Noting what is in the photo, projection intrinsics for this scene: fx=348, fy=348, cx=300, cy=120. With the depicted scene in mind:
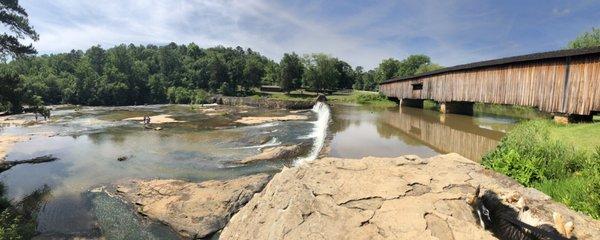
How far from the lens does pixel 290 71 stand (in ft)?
279

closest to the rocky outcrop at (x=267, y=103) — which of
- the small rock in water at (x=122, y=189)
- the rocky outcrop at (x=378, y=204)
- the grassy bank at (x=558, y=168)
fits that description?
the small rock in water at (x=122, y=189)

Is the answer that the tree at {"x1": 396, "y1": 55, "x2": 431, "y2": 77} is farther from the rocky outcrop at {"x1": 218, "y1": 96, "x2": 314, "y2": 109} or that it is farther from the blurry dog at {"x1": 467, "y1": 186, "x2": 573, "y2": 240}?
the blurry dog at {"x1": 467, "y1": 186, "x2": 573, "y2": 240}

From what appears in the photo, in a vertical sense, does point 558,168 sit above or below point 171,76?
below

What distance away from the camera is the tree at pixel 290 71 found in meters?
84.6

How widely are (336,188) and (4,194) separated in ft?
53.1

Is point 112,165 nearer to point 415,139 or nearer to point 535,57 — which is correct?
point 415,139

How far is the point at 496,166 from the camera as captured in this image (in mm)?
10797

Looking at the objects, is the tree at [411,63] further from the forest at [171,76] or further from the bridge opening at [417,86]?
the bridge opening at [417,86]

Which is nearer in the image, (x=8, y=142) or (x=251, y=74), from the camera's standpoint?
(x=8, y=142)

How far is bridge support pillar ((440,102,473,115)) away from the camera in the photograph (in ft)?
116

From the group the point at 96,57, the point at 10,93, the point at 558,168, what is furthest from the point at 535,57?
the point at 96,57

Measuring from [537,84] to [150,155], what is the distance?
25020mm

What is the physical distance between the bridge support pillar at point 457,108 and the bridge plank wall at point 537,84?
1020mm

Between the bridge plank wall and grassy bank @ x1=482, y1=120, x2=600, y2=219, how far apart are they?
6.51 metres
